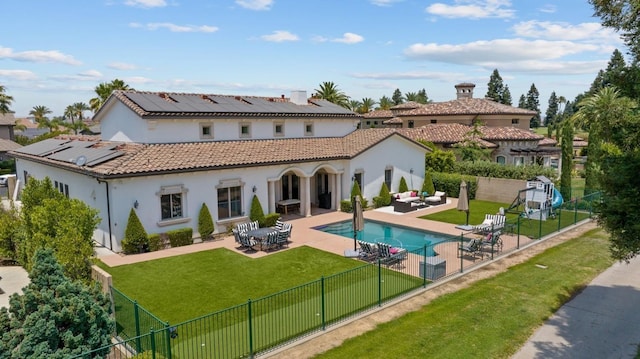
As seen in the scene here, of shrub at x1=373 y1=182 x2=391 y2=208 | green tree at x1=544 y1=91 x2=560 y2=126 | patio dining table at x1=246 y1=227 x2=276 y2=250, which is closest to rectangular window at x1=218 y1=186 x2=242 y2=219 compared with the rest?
patio dining table at x1=246 y1=227 x2=276 y2=250

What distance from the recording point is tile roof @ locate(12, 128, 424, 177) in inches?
820

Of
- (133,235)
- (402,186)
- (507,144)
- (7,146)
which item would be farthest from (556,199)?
(7,146)

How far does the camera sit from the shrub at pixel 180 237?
21.5 metres

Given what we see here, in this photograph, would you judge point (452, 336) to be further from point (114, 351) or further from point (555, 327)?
point (114, 351)

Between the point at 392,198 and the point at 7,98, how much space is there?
1901 inches

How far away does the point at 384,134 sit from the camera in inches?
1258

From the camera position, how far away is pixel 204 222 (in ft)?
73.9

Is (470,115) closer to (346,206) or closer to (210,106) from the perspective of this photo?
(346,206)

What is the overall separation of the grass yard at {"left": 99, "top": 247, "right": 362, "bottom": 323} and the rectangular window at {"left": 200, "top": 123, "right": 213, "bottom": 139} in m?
7.69

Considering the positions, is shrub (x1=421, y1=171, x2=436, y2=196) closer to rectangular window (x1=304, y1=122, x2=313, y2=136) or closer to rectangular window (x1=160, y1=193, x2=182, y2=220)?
rectangular window (x1=304, y1=122, x2=313, y2=136)

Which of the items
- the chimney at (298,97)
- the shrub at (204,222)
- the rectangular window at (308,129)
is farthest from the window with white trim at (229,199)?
the chimney at (298,97)

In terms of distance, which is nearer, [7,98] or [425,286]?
[425,286]

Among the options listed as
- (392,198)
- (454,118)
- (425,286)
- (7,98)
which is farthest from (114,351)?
(7,98)

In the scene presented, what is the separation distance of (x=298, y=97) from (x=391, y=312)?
22.8m
